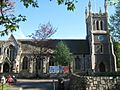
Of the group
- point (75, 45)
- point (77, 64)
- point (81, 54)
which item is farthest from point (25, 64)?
point (81, 54)

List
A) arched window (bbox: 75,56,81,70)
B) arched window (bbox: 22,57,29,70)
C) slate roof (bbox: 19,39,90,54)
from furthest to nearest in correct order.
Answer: slate roof (bbox: 19,39,90,54) → arched window (bbox: 75,56,81,70) → arched window (bbox: 22,57,29,70)

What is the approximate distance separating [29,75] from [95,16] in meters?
25.2

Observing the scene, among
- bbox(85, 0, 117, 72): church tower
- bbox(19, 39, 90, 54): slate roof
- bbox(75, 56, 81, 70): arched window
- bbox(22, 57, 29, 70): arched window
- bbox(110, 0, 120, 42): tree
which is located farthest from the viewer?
bbox(19, 39, 90, 54): slate roof

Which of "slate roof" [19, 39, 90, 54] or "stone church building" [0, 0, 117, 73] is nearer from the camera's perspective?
"stone church building" [0, 0, 117, 73]

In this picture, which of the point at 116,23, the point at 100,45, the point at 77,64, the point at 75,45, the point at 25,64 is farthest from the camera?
the point at 75,45

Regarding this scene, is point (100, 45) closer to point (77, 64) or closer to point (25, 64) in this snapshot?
point (77, 64)

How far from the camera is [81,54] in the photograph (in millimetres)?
64062

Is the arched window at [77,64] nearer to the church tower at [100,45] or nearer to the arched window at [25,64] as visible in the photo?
the church tower at [100,45]

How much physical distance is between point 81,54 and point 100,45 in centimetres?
591

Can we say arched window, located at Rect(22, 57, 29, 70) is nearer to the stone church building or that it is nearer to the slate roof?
the stone church building

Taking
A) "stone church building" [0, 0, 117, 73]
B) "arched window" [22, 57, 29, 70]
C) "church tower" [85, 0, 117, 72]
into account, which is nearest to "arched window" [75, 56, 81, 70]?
"stone church building" [0, 0, 117, 73]

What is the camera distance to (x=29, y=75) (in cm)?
5072

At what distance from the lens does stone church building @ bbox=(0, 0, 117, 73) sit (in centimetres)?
6012

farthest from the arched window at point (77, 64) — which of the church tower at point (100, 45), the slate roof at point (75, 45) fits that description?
the church tower at point (100, 45)
